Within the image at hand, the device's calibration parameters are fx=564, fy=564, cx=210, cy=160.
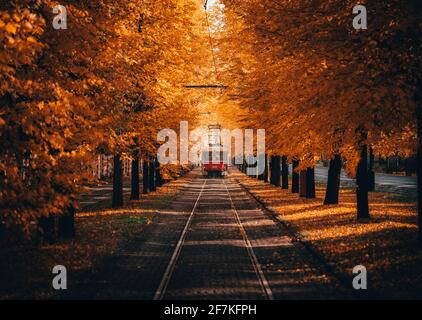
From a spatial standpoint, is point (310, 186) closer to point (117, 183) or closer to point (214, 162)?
point (117, 183)

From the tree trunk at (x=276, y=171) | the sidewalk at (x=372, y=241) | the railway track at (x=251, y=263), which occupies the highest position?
the tree trunk at (x=276, y=171)

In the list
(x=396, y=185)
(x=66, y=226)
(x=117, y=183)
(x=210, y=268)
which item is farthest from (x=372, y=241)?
(x=396, y=185)

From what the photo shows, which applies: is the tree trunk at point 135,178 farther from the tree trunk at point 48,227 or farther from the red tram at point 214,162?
the red tram at point 214,162

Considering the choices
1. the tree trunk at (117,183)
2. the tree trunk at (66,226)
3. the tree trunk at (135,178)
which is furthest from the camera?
the tree trunk at (135,178)

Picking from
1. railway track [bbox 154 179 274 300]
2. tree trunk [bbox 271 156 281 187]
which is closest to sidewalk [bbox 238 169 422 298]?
railway track [bbox 154 179 274 300]

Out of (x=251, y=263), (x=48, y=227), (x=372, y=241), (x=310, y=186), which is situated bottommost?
(x=251, y=263)

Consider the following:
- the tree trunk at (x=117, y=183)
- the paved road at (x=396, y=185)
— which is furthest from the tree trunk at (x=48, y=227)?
the paved road at (x=396, y=185)

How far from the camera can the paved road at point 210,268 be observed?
942 cm

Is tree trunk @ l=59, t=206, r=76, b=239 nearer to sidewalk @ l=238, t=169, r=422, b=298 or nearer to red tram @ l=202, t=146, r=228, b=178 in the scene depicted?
sidewalk @ l=238, t=169, r=422, b=298

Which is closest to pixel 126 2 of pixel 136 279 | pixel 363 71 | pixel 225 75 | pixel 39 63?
pixel 39 63

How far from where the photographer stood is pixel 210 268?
38.2 ft

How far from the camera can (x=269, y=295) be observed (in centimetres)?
915

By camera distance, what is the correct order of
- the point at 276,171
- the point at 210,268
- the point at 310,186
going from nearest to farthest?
the point at 210,268
the point at 310,186
the point at 276,171
